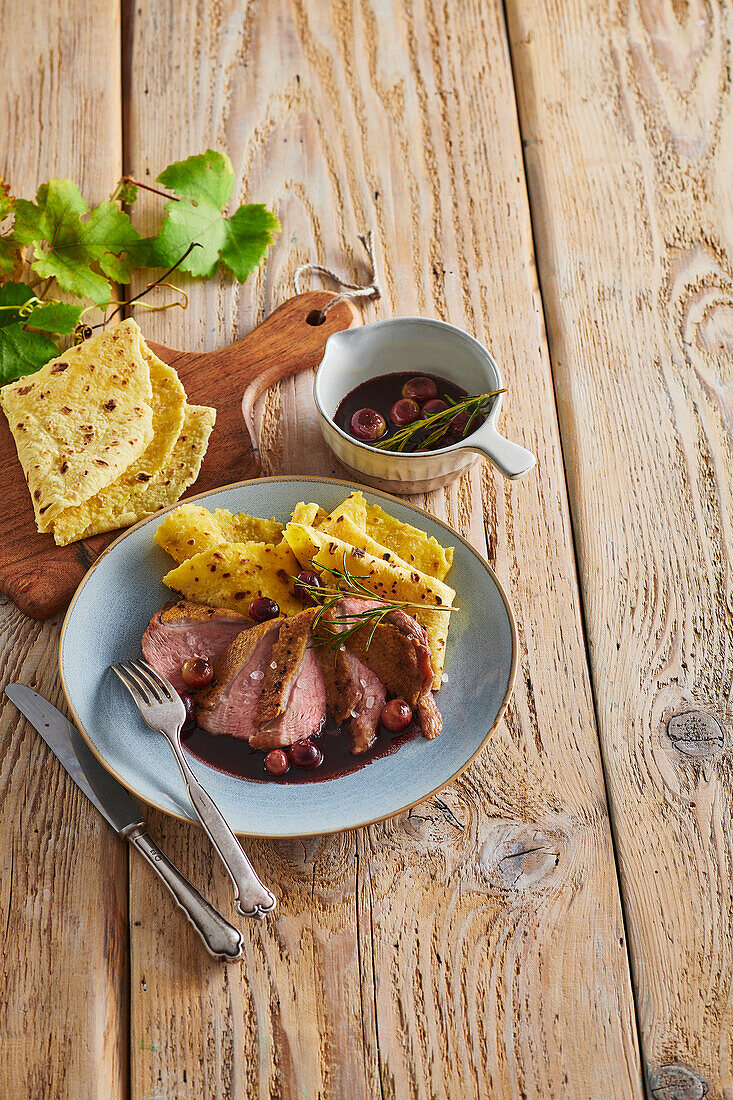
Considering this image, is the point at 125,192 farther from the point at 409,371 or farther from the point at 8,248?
the point at 409,371

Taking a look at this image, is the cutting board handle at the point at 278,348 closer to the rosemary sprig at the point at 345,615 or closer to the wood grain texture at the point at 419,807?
the wood grain texture at the point at 419,807

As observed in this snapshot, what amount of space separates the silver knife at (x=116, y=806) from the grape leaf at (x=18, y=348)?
0.98m

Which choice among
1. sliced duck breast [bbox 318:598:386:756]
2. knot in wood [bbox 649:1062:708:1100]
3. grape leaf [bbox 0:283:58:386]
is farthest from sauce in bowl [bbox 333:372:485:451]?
knot in wood [bbox 649:1062:708:1100]

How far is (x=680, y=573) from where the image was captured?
2602 mm

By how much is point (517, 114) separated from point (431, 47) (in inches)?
17.6

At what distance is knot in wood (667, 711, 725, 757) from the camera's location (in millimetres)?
2342

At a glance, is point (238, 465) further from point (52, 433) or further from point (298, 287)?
point (298, 287)

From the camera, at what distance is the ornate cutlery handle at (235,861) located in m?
1.94

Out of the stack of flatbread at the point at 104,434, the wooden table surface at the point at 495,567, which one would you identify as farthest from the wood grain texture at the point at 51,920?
the stack of flatbread at the point at 104,434

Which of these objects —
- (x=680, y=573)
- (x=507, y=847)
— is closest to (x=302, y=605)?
(x=507, y=847)

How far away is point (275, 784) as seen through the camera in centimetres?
206

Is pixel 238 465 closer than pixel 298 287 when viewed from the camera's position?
Yes

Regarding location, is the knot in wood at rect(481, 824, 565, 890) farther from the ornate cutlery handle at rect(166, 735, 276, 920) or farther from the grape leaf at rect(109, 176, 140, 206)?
the grape leaf at rect(109, 176, 140, 206)

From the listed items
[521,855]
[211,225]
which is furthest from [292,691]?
[211,225]
